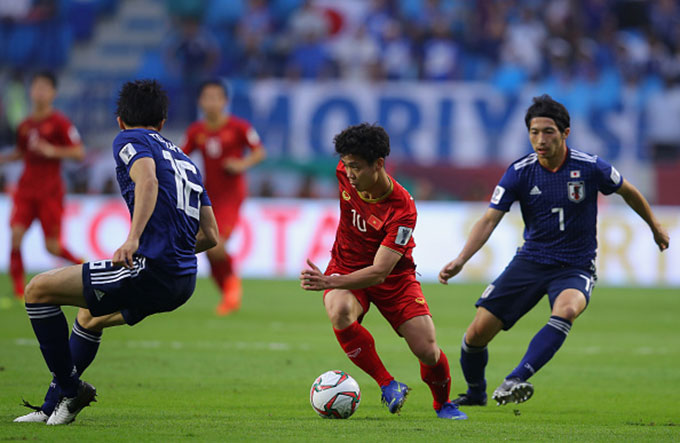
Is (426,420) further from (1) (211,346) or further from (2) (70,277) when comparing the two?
(1) (211,346)

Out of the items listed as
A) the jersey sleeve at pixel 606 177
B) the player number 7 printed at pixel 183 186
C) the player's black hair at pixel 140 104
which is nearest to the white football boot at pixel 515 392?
the jersey sleeve at pixel 606 177

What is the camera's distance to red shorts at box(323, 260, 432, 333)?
5.73m

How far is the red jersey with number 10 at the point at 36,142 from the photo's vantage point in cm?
1155

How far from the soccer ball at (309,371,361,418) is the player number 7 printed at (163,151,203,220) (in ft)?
4.05

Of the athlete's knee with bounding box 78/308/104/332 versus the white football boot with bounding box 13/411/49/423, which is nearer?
the white football boot with bounding box 13/411/49/423

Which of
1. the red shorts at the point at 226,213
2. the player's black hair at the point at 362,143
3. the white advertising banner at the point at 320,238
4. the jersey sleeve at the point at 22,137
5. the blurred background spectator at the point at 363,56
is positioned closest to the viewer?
the player's black hair at the point at 362,143

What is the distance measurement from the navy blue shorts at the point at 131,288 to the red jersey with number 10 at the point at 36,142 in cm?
695

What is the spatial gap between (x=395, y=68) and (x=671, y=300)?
29.7ft

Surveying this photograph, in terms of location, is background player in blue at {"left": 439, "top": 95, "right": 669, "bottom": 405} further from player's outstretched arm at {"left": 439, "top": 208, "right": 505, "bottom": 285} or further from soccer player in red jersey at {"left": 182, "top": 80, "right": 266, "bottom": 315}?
soccer player in red jersey at {"left": 182, "top": 80, "right": 266, "bottom": 315}

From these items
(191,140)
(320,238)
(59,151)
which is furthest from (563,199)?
(320,238)

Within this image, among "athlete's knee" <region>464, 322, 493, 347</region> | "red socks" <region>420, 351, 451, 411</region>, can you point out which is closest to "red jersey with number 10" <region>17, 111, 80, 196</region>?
"athlete's knee" <region>464, 322, 493, 347</region>

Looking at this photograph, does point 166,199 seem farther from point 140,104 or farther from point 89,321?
point 89,321

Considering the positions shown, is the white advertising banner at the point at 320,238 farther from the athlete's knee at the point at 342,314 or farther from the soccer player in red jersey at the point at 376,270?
the athlete's knee at the point at 342,314

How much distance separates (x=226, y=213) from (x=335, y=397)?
20.4ft
